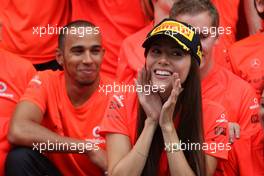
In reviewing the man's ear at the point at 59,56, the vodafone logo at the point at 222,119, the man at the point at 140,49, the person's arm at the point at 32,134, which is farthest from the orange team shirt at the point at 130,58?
→ the vodafone logo at the point at 222,119

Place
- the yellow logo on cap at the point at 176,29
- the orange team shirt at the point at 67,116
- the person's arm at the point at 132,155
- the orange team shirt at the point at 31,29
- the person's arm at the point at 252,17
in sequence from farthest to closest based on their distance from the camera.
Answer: the person's arm at the point at 252,17 → the orange team shirt at the point at 31,29 → the orange team shirt at the point at 67,116 → the yellow logo on cap at the point at 176,29 → the person's arm at the point at 132,155

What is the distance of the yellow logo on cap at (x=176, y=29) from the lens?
12.5 feet

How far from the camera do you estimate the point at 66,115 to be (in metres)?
Result: 4.47

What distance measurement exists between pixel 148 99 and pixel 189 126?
0.81 ft

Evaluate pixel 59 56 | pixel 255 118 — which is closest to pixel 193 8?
pixel 255 118

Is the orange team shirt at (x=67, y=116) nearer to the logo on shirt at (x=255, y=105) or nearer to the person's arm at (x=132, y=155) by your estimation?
the person's arm at (x=132, y=155)

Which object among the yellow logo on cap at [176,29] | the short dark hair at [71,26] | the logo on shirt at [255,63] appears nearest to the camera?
the yellow logo on cap at [176,29]

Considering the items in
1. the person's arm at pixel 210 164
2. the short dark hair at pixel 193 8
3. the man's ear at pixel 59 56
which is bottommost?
the person's arm at pixel 210 164

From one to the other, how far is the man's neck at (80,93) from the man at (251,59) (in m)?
0.94

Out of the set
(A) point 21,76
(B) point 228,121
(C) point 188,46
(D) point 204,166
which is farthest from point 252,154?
(A) point 21,76

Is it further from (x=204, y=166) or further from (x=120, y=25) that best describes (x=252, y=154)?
(x=120, y=25)

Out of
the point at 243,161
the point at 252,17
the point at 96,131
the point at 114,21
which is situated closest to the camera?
the point at 243,161

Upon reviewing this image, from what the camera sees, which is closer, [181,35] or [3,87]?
[181,35]

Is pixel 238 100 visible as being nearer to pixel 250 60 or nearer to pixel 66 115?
pixel 250 60
